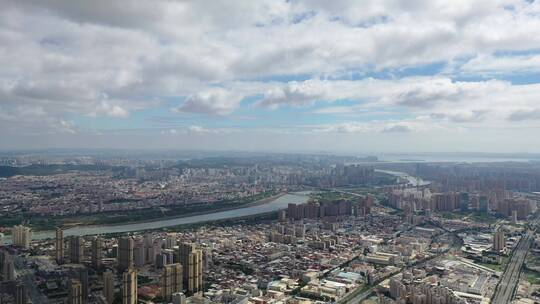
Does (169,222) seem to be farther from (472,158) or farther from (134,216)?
(472,158)

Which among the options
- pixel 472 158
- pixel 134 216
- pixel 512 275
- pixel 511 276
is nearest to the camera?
pixel 511 276

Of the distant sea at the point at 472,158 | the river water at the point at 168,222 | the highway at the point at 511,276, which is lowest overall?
the highway at the point at 511,276

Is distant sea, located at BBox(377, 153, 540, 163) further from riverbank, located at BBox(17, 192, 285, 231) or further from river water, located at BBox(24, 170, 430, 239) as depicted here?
riverbank, located at BBox(17, 192, 285, 231)

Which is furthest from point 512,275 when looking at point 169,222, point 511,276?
point 169,222

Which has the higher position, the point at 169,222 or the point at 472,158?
the point at 472,158

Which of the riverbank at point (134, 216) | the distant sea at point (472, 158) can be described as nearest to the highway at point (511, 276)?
the riverbank at point (134, 216)

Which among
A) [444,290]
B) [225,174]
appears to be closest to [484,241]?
[444,290]

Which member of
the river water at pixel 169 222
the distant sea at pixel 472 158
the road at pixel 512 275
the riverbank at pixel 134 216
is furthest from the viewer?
the distant sea at pixel 472 158

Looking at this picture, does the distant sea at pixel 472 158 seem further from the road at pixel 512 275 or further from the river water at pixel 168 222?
the road at pixel 512 275

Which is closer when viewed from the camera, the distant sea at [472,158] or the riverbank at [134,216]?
the riverbank at [134,216]

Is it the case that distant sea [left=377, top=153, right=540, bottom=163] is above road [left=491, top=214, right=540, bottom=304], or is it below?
above

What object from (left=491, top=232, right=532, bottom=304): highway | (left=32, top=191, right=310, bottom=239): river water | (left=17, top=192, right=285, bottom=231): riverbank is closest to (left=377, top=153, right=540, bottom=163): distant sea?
(left=32, top=191, right=310, bottom=239): river water
